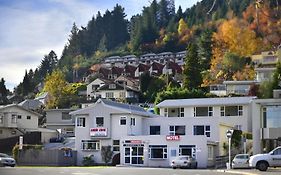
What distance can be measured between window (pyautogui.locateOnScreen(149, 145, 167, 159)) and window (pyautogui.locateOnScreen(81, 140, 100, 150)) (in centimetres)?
760

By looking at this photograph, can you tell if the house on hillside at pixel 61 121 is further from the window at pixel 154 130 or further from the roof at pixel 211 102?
the window at pixel 154 130

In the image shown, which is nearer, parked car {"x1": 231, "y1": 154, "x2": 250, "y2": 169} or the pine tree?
parked car {"x1": 231, "y1": 154, "x2": 250, "y2": 169}

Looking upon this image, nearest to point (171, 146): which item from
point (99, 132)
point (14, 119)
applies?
point (99, 132)

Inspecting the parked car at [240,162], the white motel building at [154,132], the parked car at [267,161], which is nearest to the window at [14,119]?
the white motel building at [154,132]

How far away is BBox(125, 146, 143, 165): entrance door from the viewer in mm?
56125

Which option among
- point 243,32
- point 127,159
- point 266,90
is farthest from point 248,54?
point 127,159

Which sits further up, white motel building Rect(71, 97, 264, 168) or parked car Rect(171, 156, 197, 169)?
white motel building Rect(71, 97, 264, 168)

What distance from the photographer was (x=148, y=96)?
10344 centimetres

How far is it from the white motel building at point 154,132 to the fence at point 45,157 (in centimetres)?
146

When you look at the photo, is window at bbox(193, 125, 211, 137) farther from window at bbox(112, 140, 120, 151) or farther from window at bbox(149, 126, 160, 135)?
window at bbox(112, 140, 120, 151)

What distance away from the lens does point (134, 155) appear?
186 ft

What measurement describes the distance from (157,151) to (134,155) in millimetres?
2516

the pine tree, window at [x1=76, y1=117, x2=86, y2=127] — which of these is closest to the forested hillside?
the pine tree

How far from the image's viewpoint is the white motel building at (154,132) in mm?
54700
